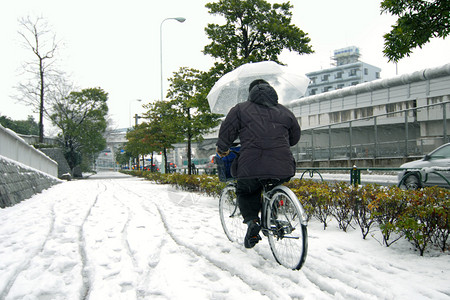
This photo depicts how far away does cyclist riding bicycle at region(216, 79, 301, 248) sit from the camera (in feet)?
9.60

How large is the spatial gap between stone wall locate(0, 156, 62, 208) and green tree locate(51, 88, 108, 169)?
86.1 feet

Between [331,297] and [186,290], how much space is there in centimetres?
114

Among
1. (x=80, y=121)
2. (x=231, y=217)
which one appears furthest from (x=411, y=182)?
(x=80, y=121)

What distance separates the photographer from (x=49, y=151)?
29.0m

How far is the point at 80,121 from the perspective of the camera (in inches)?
1404

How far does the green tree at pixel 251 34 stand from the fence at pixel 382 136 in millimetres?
4988

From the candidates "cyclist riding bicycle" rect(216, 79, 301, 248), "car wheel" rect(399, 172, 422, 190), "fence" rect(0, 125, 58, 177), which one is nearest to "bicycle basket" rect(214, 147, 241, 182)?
"cyclist riding bicycle" rect(216, 79, 301, 248)

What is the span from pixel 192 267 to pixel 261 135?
4.76 feet

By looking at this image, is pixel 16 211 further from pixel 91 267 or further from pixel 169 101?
pixel 169 101

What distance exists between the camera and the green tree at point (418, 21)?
3.53 meters

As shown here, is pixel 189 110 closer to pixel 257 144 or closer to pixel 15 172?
pixel 15 172

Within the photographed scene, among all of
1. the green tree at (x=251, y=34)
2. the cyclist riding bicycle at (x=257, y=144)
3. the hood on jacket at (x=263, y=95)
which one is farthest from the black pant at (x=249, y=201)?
the green tree at (x=251, y=34)

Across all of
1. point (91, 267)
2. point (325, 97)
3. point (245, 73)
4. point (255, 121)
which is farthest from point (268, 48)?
point (325, 97)

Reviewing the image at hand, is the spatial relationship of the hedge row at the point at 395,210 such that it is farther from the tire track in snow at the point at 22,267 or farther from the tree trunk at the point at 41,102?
the tree trunk at the point at 41,102
